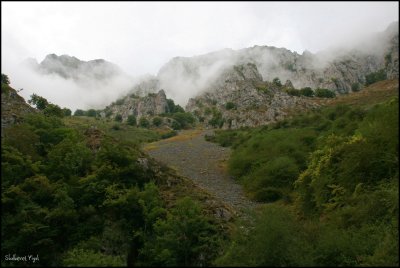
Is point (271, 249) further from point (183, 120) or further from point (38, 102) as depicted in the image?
point (183, 120)

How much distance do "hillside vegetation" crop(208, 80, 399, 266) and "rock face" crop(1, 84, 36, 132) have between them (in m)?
23.8

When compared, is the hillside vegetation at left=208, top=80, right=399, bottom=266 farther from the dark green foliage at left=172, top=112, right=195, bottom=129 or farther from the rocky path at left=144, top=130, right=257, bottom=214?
the dark green foliage at left=172, top=112, right=195, bottom=129

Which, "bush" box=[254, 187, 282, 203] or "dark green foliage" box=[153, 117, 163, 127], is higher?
"dark green foliage" box=[153, 117, 163, 127]

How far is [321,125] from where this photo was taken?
55.2 metres

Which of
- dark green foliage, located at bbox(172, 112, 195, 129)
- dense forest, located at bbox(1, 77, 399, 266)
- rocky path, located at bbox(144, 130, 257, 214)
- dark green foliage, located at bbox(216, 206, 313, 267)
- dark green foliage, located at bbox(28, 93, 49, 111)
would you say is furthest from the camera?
dark green foliage, located at bbox(172, 112, 195, 129)

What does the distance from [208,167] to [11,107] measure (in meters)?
28.5

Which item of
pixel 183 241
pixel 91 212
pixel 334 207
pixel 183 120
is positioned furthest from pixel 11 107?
pixel 183 120

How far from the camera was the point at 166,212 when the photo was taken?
2705 cm

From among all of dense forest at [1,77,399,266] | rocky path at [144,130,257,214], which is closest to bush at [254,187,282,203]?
rocky path at [144,130,257,214]

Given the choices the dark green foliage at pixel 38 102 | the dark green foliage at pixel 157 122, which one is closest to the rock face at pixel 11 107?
the dark green foliage at pixel 38 102

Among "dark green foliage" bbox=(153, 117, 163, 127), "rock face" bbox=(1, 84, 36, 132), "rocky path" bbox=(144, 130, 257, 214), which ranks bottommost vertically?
"rocky path" bbox=(144, 130, 257, 214)

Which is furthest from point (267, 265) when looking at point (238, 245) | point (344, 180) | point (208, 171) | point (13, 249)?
point (208, 171)

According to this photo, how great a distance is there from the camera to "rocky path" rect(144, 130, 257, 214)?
40781 mm

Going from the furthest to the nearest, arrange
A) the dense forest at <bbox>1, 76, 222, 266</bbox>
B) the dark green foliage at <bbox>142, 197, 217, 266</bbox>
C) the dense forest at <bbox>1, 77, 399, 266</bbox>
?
the dense forest at <bbox>1, 76, 222, 266</bbox>, the dark green foliage at <bbox>142, 197, 217, 266</bbox>, the dense forest at <bbox>1, 77, 399, 266</bbox>
